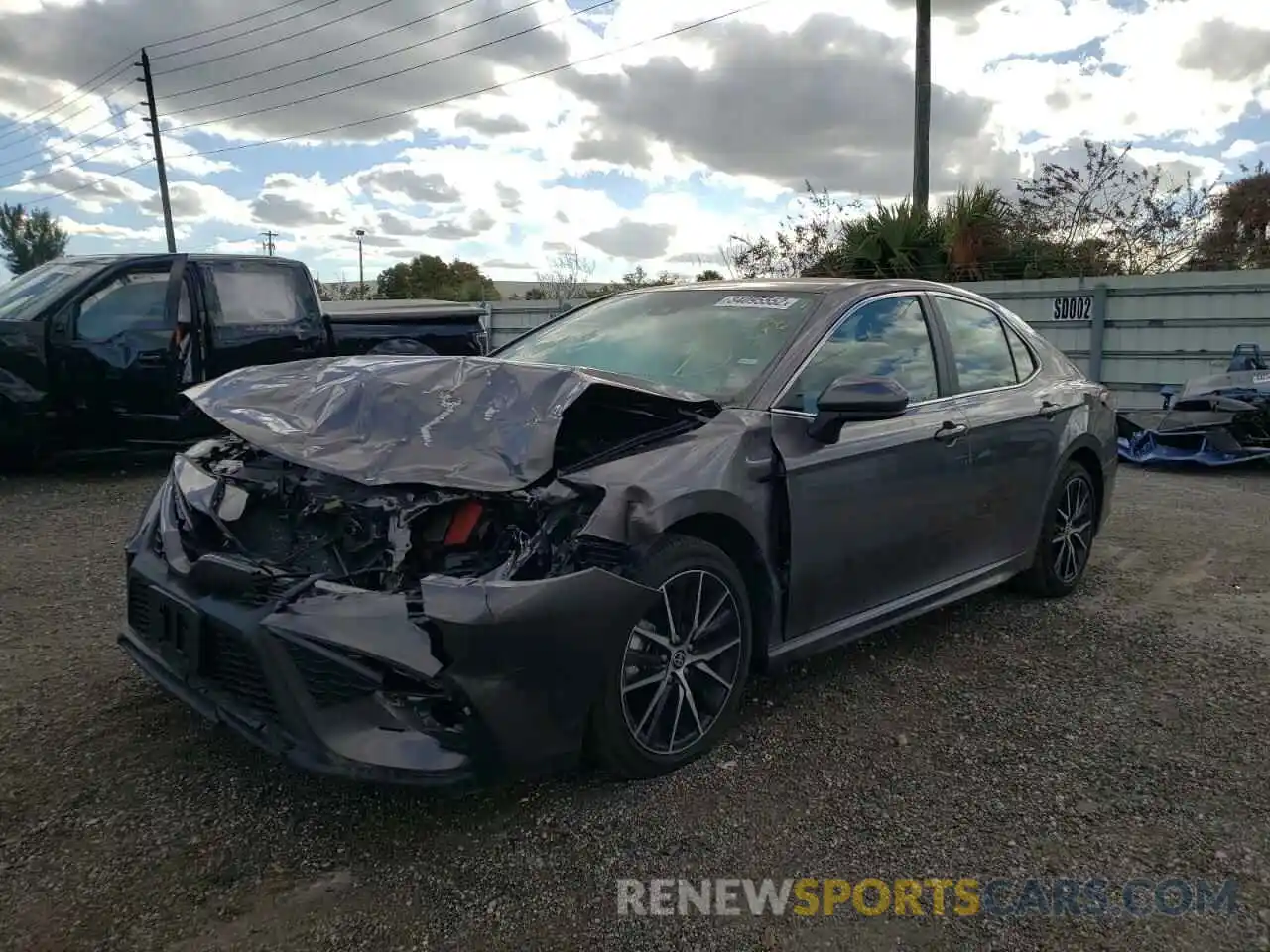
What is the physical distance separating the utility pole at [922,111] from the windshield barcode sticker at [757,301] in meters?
12.5

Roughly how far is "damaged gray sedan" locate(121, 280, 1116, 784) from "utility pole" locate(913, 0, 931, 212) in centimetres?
1231

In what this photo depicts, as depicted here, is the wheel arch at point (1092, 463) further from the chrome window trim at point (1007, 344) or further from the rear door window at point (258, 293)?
the rear door window at point (258, 293)

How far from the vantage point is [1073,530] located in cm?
510

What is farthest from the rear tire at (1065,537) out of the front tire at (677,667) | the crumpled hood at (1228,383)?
the crumpled hood at (1228,383)

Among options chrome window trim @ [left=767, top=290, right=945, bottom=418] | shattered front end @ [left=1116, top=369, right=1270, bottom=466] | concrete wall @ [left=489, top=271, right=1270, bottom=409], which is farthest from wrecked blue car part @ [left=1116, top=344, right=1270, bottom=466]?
chrome window trim @ [left=767, top=290, right=945, bottom=418]

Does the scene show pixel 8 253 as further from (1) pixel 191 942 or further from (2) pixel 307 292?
(1) pixel 191 942

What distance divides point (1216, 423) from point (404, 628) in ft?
29.5

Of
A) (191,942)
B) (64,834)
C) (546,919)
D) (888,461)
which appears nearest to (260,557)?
(64,834)

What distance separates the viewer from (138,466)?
851 cm

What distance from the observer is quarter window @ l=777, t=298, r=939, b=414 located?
11.8 feet

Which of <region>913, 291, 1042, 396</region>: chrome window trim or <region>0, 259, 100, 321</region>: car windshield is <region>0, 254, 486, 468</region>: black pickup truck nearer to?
<region>0, 259, 100, 321</region>: car windshield

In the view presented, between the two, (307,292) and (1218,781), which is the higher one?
(307,292)

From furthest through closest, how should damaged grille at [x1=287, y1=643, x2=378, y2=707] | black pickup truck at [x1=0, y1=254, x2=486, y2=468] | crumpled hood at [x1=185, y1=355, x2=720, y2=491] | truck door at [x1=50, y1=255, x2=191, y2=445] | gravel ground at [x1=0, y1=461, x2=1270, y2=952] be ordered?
truck door at [x1=50, y1=255, x2=191, y2=445] → black pickup truck at [x1=0, y1=254, x2=486, y2=468] → crumpled hood at [x1=185, y1=355, x2=720, y2=491] → damaged grille at [x1=287, y1=643, x2=378, y2=707] → gravel ground at [x1=0, y1=461, x2=1270, y2=952]

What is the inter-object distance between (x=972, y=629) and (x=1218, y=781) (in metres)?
1.53
